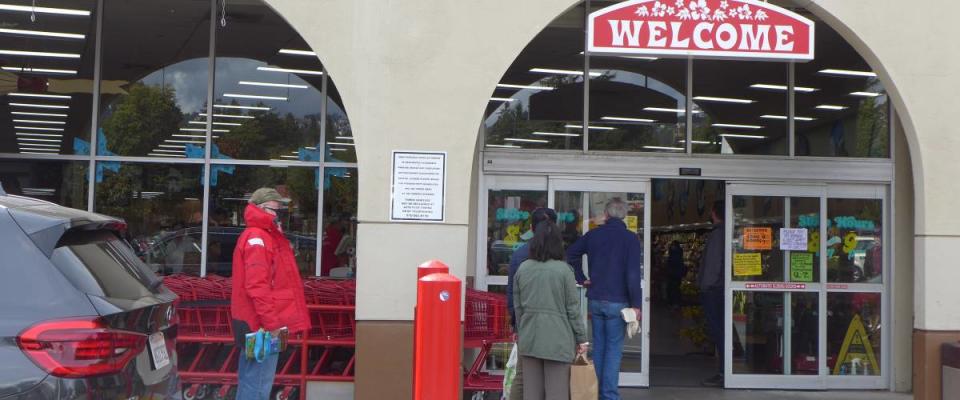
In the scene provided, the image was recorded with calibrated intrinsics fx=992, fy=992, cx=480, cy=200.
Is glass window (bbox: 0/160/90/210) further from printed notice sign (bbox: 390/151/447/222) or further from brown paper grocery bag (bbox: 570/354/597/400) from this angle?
brown paper grocery bag (bbox: 570/354/597/400)

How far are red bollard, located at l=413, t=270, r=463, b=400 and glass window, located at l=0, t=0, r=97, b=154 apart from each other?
7.15 meters

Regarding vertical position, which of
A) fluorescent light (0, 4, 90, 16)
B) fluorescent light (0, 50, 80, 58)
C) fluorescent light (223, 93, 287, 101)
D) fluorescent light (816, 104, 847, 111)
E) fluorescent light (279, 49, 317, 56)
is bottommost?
fluorescent light (223, 93, 287, 101)

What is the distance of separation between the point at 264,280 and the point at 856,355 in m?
6.86

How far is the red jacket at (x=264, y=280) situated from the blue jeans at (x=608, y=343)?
8.64 ft

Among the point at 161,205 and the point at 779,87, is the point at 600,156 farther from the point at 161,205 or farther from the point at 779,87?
the point at 161,205

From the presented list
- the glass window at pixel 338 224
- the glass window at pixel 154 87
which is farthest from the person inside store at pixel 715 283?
the glass window at pixel 154 87

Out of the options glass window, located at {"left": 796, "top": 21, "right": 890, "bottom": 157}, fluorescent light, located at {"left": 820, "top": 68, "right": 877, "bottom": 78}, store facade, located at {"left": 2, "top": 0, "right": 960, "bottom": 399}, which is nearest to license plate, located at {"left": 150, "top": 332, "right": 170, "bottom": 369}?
store facade, located at {"left": 2, "top": 0, "right": 960, "bottom": 399}

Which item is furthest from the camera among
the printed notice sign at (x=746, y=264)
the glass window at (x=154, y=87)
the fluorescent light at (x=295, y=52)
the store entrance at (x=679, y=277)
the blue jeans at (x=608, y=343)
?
the store entrance at (x=679, y=277)

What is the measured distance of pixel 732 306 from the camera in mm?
10750

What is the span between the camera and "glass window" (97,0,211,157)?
10.9m

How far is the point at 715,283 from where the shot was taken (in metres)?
10.8

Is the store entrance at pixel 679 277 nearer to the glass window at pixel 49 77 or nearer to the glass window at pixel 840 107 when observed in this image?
the glass window at pixel 840 107

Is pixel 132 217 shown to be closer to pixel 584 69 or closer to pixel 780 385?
pixel 584 69

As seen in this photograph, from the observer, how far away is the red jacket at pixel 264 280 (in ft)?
22.9
